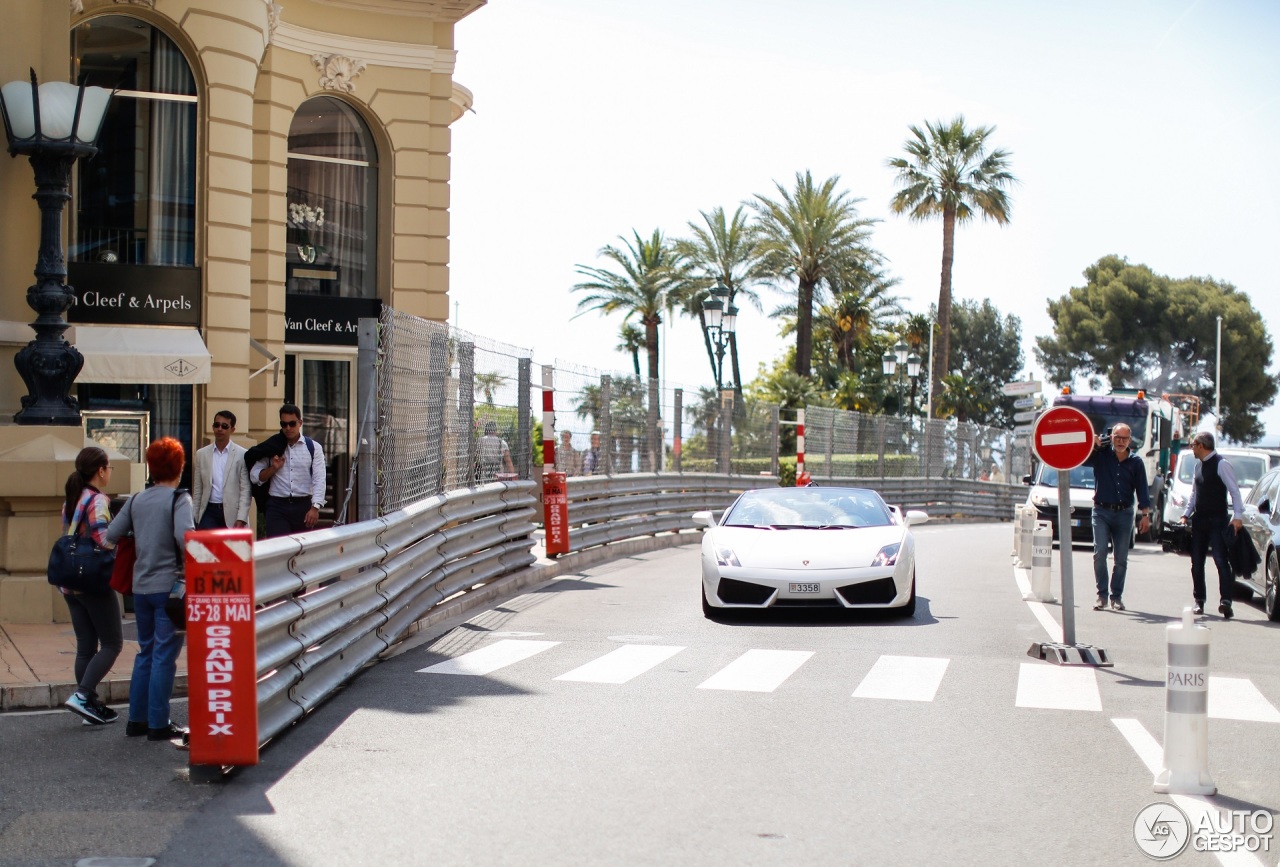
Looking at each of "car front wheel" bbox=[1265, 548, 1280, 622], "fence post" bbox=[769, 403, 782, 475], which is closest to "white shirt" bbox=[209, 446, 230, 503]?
"car front wheel" bbox=[1265, 548, 1280, 622]

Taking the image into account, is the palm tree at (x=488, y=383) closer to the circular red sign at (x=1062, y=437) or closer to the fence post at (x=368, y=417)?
the fence post at (x=368, y=417)

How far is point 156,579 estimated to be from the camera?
24.7 feet

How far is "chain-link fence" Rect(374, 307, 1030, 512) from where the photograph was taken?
11.9 metres

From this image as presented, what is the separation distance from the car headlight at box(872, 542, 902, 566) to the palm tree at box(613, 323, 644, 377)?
2528 inches

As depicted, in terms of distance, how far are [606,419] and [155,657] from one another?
42.9 feet

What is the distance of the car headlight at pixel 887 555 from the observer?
1245cm

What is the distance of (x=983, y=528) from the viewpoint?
113 ft

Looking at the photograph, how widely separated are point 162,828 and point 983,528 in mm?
30389

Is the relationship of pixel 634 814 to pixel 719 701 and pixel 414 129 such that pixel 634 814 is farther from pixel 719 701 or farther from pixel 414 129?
pixel 414 129

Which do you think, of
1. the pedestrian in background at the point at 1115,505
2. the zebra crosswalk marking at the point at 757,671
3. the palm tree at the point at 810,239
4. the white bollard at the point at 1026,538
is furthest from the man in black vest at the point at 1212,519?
the palm tree at the point at 810,239

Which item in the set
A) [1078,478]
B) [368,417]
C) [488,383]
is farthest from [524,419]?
[1078,478]

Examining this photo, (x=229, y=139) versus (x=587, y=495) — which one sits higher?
(x=229, y=139)

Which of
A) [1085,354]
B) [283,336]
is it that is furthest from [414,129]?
[1085,354]

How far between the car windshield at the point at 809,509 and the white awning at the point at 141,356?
7541 mm
